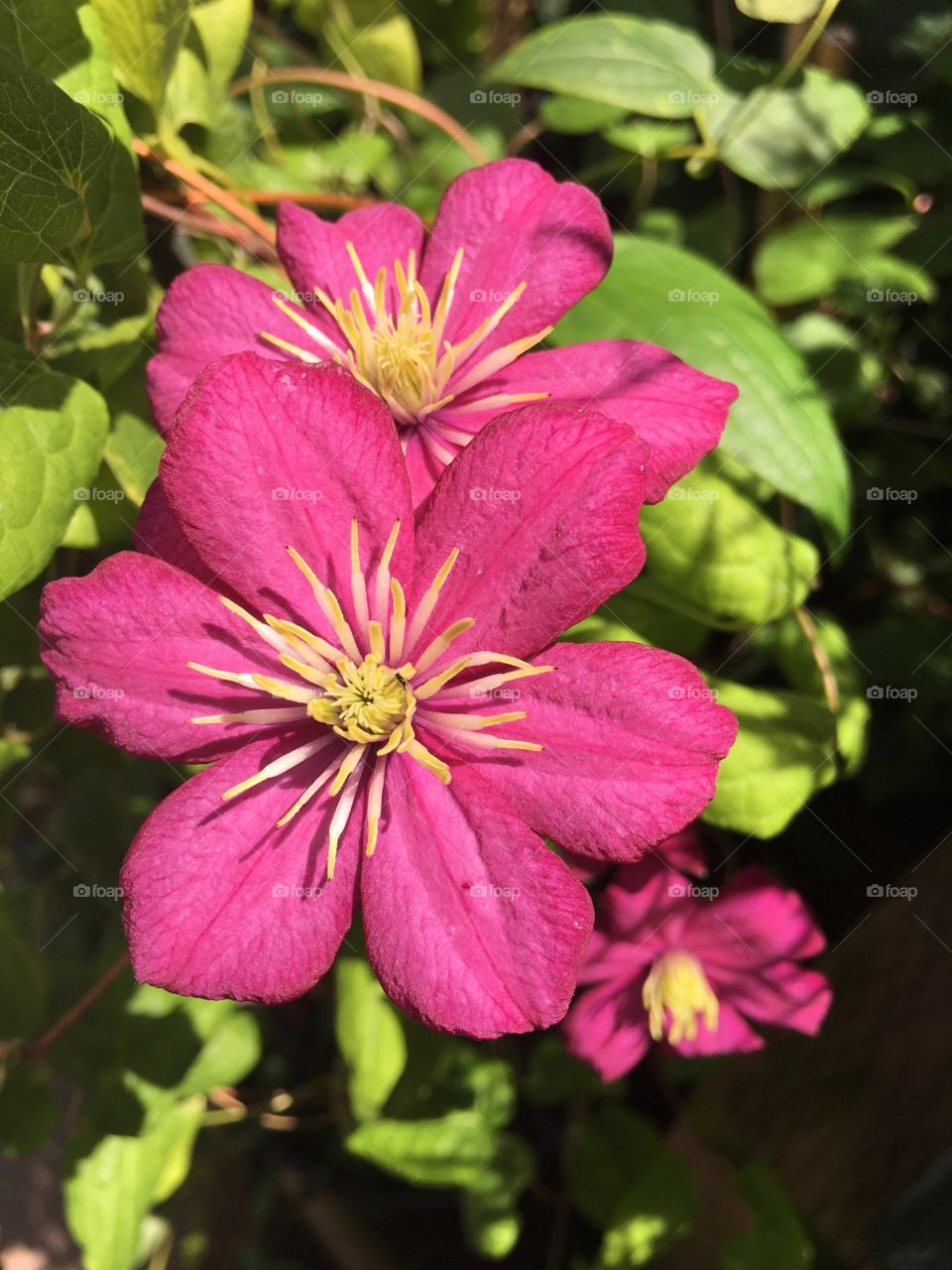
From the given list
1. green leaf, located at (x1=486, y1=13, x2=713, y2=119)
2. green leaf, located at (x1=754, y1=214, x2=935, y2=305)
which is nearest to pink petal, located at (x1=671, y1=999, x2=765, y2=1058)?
green leaf, located at (x1=754, y1=214, x2=935, y2=305)

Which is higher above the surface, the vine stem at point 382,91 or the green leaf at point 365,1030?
the vine stem at point 382,91

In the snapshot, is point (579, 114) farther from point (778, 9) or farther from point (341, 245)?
point (341, 245)

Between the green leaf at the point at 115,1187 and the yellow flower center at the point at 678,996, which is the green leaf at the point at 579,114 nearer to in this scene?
the yellow flower center at the point at 678,996

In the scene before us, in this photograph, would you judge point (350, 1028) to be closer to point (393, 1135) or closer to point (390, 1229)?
point (393, 1135)

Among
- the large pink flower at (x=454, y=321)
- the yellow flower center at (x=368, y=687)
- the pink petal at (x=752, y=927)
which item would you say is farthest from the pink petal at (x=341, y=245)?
the pink petal at (x=752, y=927)

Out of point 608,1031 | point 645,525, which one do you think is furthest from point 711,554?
point 608,1031

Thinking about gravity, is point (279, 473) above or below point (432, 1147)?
above
